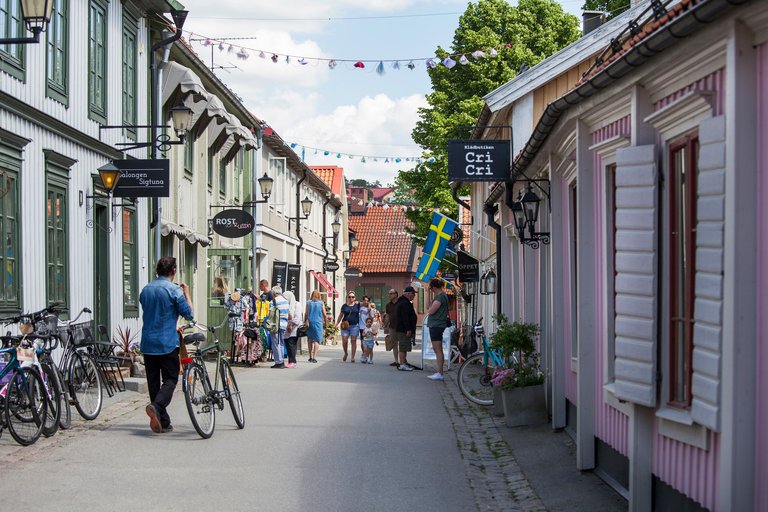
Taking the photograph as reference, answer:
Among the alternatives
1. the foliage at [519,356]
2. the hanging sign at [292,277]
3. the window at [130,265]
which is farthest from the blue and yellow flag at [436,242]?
the foliage at [519,356]

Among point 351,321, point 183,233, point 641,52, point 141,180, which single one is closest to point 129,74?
point 141,180

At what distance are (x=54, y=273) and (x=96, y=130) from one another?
297 centimetres

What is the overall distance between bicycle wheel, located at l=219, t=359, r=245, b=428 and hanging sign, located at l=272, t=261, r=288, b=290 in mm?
22214

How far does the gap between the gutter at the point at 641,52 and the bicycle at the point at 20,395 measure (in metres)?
5.02

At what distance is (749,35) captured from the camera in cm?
551

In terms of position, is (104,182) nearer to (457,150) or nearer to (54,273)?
(54,273)

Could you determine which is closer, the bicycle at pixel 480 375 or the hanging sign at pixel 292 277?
the bicycle at pixel 480 375

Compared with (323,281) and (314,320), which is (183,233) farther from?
(323,281)

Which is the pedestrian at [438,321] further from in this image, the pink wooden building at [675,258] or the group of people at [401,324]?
the pink wooden building at [675,258]

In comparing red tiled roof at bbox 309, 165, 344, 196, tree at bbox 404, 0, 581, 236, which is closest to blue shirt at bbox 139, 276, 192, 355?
tree at bbox 404, 0, 581, 236

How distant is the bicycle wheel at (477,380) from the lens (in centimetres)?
1507

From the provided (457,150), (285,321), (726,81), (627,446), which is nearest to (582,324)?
(627,446)

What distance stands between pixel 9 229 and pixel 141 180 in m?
3.91

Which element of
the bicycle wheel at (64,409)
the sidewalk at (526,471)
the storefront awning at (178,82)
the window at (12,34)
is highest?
the storefront awning at (178,82)
